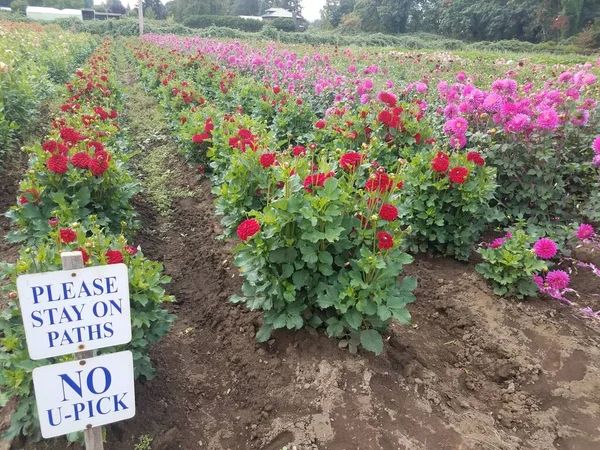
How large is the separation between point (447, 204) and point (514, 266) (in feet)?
2.47

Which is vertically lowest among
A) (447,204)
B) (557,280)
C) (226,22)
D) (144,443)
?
(144,443)

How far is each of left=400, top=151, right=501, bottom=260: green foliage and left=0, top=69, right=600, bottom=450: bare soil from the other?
44 centimetres

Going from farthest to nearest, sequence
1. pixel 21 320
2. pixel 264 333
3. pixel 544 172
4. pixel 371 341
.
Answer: pixel 544 172 → pixel 264 333 → pixel 371 341 → pixel 21 320

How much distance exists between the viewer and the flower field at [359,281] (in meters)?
2.25

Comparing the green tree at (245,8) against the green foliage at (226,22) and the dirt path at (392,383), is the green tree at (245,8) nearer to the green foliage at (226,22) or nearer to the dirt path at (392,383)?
the green foliage at (226,22)

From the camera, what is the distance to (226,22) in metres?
43.5

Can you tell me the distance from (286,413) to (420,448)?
706 mm

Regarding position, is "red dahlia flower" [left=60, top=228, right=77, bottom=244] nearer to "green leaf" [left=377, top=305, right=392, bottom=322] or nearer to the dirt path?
the dirt path

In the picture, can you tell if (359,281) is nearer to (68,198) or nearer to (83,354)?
(83,354)

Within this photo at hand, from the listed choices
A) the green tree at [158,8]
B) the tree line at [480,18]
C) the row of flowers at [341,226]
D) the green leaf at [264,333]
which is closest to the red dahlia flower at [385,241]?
the row of flowers at [341,226]

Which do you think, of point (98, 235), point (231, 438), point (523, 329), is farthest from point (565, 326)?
point (98, 235)

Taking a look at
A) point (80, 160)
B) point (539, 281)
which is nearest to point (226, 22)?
point (80, 160)

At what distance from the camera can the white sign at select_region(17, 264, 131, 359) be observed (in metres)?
1.27

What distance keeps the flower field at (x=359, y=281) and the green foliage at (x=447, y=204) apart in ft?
0.06
